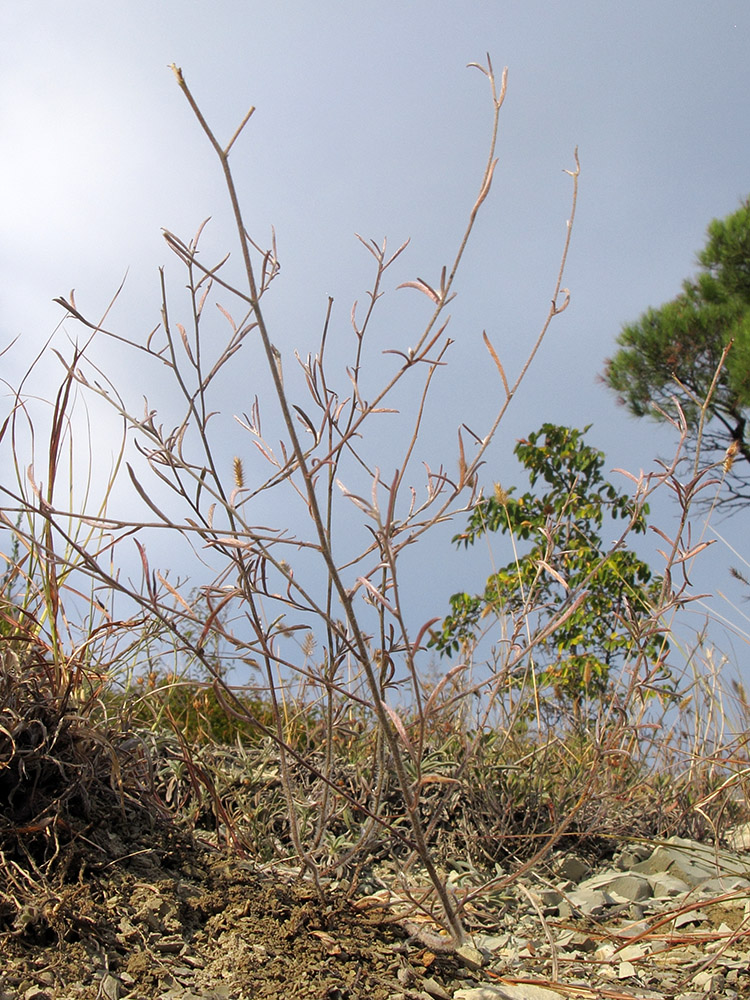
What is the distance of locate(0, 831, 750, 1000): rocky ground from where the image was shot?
150 cm

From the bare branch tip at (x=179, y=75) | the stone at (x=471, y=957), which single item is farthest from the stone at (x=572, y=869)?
the bare branch tip at (x=179, y=75)

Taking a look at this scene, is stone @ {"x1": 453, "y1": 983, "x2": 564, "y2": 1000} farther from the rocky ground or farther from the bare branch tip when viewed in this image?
the bare branch tip

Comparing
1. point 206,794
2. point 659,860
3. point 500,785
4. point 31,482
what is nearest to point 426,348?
point 31,482

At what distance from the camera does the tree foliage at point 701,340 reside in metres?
12.8

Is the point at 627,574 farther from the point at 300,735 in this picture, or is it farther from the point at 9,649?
the point at 9,649

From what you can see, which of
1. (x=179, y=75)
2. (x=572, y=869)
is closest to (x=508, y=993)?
Answer: (x=572, y=869)

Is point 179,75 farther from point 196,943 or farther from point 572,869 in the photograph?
point 572,869

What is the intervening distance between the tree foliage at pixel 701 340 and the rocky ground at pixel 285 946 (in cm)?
1117

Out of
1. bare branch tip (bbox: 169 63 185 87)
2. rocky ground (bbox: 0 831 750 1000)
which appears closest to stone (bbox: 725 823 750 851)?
rocky ground (bbox: 0 831 750 1000)

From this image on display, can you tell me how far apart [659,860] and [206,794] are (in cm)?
147

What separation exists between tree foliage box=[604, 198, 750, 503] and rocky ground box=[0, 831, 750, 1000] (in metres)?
11.2

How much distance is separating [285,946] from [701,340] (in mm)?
13024

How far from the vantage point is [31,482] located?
5.61 ft

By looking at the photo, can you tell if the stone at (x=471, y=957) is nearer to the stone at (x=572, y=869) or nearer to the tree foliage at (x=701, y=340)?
the stone at (x=572, y=869)
